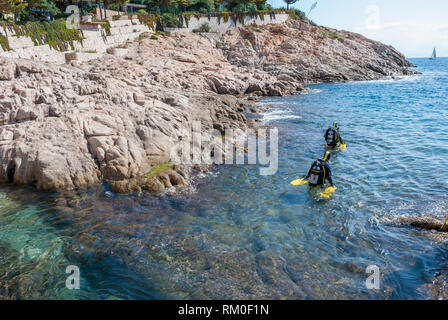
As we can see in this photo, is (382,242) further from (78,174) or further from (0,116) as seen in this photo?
(0,116)

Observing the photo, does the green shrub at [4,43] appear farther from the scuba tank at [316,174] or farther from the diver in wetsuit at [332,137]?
the scuba tank at [316,174]

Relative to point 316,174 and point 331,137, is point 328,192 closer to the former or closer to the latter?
point 316,174

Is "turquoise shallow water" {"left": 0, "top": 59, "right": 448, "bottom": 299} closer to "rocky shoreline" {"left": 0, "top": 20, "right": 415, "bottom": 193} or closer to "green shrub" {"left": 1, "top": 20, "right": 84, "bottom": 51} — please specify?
"rocky shoreline" {"left": 0, "top": 20, "right": 415, "bottom": 193}

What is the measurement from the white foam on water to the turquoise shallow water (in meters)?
A: 10.8

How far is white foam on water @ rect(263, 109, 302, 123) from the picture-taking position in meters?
26.2

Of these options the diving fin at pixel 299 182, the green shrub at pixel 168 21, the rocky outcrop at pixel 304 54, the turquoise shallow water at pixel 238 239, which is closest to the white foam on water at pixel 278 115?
the turquoise shallow water at pixel 238 239

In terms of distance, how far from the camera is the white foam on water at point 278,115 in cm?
2620

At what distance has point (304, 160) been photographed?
655 inches

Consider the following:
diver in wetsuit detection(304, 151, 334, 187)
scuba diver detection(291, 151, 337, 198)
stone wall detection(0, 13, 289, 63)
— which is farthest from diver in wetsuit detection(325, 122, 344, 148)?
stone wall detection(0, 13, 289, 63)

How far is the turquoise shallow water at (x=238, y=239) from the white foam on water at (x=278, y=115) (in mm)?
10816

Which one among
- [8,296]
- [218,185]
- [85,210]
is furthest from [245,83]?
[8,296]

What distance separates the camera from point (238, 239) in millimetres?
9422

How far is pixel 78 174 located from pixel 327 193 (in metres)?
10.7

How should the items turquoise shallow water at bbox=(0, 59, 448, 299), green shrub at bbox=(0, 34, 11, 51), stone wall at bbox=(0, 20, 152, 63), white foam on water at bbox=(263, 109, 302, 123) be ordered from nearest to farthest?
turquoise shallow water at bbox=(0, 59, 448, 299)
white foam on water at bbox=(263, 109, 302, 123)
green shrub at bbox=(0, 34, 11, 51)
stone wall at bbox=(0, 20, 152, 63)
